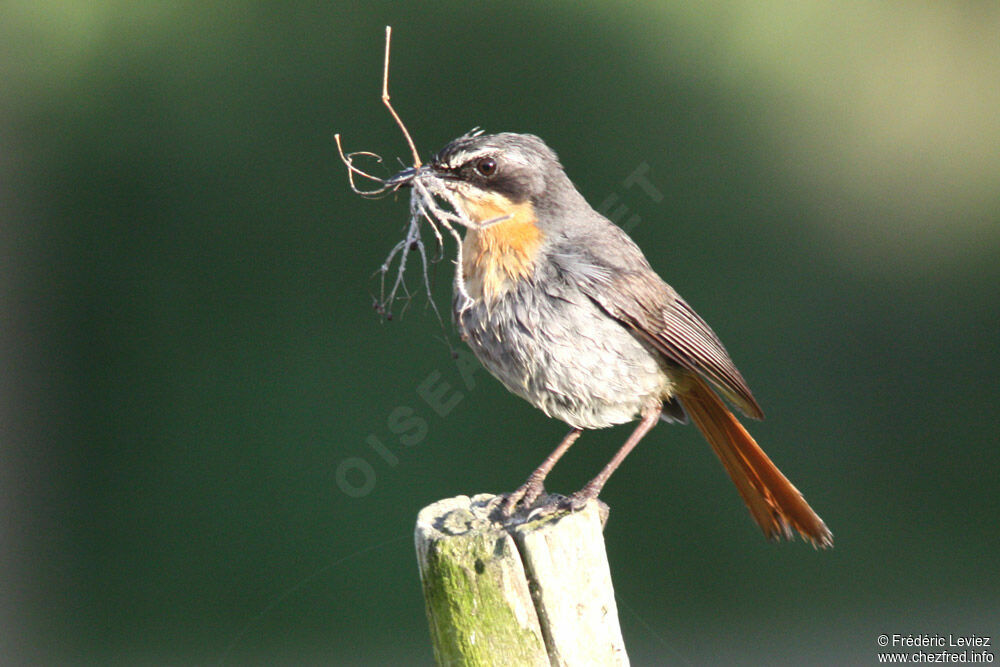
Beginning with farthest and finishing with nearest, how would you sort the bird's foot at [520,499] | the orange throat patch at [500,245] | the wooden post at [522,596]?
the orange throat patch at [500,245] < the bird's foot at [520,499] < the wooden post at [522,596]

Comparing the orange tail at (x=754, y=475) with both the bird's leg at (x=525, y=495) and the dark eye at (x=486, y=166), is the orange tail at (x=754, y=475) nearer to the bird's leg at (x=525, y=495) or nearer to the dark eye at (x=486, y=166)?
the bird's leg at (x=525, y=495)

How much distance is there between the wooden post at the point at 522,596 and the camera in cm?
284

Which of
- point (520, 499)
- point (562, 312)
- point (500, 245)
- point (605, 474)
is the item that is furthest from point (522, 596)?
point (500, 245)

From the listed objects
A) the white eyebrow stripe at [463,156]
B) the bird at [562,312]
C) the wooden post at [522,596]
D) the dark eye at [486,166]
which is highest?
the white eyebrow stripe at [463,156]

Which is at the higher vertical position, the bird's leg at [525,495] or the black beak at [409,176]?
the black beak at [409,176]

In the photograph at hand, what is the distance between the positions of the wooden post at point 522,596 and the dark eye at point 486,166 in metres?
1.24

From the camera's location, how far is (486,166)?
11.9ft

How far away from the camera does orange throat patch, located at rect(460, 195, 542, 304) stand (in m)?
3.69

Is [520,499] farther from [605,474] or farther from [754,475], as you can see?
[754,475]

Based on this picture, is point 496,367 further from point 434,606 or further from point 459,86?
point 459,86

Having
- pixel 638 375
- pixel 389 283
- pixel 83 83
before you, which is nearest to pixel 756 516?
pixel 638 375

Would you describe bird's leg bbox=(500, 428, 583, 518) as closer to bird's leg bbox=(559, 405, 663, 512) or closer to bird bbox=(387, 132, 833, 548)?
bird bbox=(387, 132, 833, 548)

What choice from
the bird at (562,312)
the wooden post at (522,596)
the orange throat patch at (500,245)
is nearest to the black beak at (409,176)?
the bird at (562,312)

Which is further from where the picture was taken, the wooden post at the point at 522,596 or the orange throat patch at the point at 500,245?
the orange throat patch at the point at 500,245
